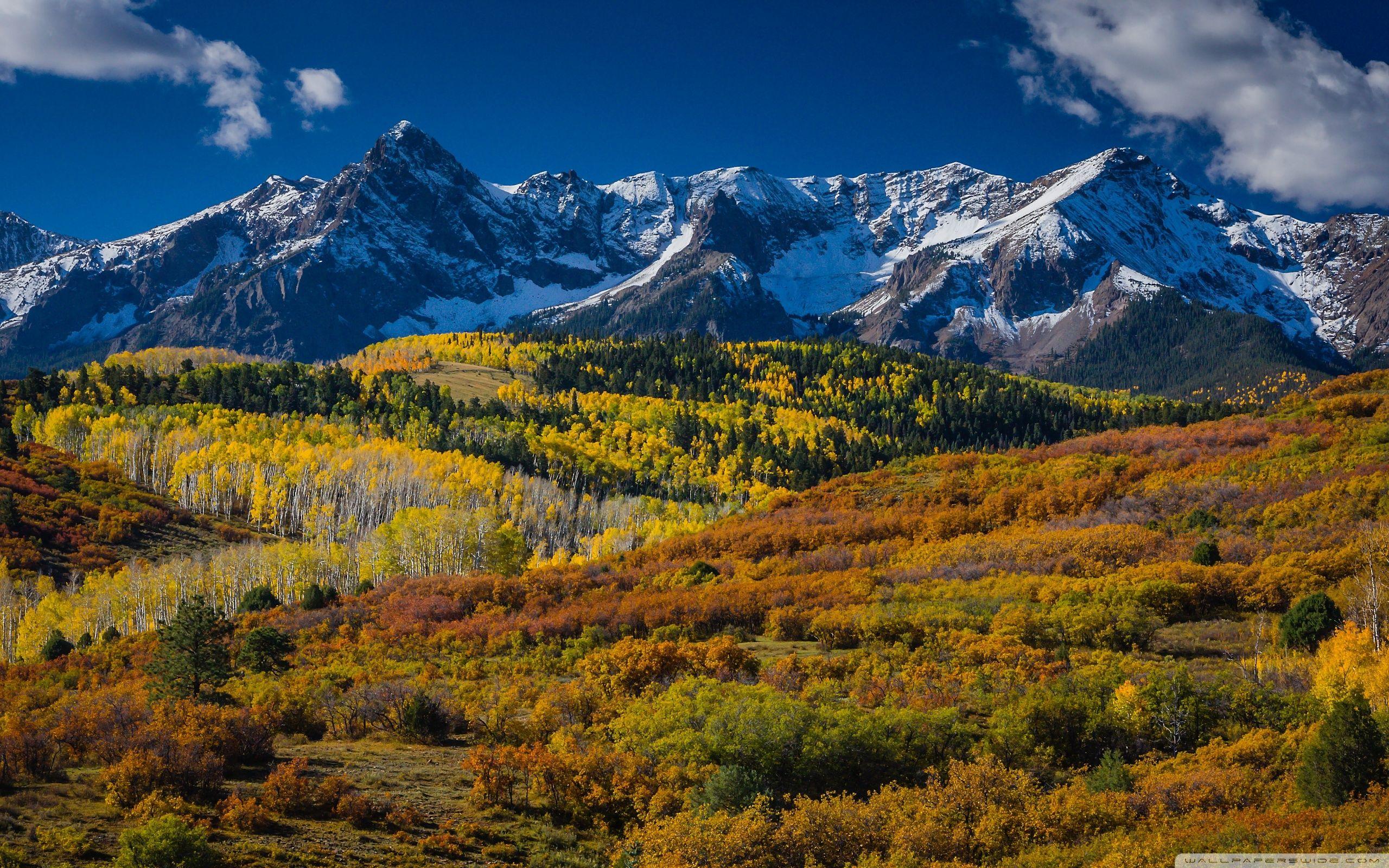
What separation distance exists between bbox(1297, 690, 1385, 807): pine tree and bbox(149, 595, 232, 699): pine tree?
42.5m

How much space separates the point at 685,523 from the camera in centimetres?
13325

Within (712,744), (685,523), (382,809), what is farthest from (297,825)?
(685,523)

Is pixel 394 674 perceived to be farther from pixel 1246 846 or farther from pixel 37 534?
pixel 37 534

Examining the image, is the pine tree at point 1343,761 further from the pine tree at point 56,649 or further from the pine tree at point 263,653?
the pine tree at point 56,649

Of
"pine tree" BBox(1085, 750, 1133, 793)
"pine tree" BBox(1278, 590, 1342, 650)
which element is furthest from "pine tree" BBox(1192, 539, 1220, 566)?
"pine tree" BBox(1085, 750, 1133, 793)


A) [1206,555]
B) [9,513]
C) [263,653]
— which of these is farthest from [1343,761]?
[9,513]

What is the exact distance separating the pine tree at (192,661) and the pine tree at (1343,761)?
139 ft

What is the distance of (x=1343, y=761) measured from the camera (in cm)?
2298

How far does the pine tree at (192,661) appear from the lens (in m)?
40.5

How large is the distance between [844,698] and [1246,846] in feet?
55.5

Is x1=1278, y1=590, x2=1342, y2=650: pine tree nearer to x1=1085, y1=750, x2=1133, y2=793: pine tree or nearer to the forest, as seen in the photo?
the forest

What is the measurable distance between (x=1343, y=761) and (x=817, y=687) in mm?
16413

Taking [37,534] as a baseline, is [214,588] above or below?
below

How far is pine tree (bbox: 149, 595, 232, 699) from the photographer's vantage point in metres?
40.5
